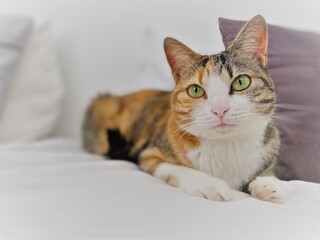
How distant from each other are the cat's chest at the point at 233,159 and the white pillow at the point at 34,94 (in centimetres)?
65

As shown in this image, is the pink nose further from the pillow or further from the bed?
the pillow

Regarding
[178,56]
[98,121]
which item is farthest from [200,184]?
[98,121]

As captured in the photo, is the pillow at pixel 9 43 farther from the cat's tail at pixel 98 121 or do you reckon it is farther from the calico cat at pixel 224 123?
the calico cat at pixel 224 123

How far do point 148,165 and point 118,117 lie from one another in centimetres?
31

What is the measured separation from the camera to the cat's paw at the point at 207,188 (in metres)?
0.68

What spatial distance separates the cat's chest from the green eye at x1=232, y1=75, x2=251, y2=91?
0.33 ft

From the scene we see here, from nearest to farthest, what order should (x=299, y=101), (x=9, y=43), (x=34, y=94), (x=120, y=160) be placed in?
(x=299, y=101) < (x=120, y=160) < (x=9, y=43) < (x=34, y=94)

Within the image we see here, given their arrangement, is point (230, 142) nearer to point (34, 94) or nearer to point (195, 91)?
point (195, 91)

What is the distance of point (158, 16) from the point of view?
0.99 m

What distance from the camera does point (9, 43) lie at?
1.09 m

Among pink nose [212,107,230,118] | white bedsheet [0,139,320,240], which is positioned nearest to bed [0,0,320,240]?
white bedsheet [0,139,320,240]

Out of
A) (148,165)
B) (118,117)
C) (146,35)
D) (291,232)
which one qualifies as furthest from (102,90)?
(291,232)

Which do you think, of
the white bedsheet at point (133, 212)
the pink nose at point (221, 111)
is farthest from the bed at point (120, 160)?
the pink nose at point (221, 111)

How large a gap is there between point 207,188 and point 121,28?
0.59m
